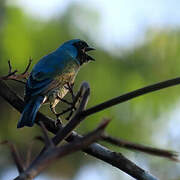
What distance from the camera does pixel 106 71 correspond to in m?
7.39

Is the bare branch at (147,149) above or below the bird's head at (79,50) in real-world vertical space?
above

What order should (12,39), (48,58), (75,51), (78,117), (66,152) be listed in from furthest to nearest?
1. (12,39)
2. (75,51)
3. (48,58)
4. (78,117)
5. (66,152)

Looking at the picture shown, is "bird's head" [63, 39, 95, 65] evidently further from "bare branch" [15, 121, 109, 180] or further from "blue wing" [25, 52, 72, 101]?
"bare branch" [15, 121, 109, 180]

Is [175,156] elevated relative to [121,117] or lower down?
elevated

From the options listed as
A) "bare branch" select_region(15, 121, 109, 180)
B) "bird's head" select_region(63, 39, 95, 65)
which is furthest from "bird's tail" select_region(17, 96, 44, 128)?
"bare branch" select_region(15, 121, 109, 180)

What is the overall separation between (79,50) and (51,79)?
984 millimetres

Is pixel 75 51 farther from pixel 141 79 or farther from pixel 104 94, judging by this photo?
pixel 141 79

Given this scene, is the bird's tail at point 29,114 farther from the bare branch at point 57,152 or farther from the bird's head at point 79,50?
the bare branch at point 57,152

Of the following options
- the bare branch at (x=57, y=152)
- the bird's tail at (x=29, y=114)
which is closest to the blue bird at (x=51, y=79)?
the bird's tail at (x=29, y=114)

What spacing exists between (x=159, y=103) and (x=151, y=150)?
19.7 ft

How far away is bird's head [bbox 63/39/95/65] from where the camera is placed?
4656 mm

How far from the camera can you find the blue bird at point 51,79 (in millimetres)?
3191

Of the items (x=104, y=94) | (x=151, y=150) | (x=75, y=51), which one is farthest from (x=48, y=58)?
(x=151, y=150)

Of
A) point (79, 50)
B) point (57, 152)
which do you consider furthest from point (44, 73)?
point (57, 152)
